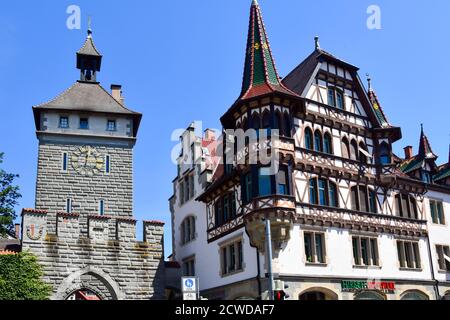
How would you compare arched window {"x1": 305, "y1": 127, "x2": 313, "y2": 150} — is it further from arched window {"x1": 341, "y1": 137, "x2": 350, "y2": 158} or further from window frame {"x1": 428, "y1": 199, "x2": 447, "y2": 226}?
window frame {"x1": 428, "y1": 199, "x2": 447, "y2": 226}

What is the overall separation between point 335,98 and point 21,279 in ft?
61.4

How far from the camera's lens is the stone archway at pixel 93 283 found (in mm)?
25859

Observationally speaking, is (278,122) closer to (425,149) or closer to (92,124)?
(92,124)

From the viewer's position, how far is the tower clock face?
32938mm

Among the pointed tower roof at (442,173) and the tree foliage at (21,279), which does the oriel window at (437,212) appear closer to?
the pointed tower roof at (442,173)

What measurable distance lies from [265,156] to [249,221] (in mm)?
3290

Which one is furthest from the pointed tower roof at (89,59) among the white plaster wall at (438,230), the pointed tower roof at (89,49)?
the white plaster wall at (438,230)

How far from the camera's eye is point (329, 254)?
27.5 metres

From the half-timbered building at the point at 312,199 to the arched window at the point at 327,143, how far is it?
2.5 inches

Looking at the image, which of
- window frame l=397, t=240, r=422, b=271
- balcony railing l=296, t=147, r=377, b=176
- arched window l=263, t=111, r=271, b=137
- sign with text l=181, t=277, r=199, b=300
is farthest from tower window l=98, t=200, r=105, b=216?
window frame l=397, t=240, r=422, b=271

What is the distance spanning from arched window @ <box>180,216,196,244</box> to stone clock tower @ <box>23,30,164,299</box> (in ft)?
14.9

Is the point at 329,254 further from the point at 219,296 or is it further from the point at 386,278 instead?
the point at 219,296

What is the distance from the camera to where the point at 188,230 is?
36094mm
